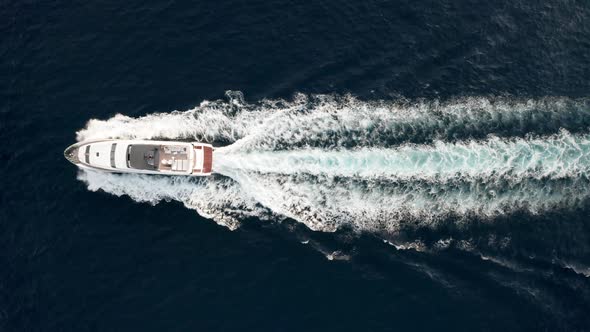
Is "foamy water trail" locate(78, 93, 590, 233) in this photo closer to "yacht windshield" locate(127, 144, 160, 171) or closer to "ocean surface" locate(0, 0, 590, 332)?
"ocean surface" locate(0, 0, 590, 332)

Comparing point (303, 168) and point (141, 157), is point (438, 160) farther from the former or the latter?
point (141, 157)

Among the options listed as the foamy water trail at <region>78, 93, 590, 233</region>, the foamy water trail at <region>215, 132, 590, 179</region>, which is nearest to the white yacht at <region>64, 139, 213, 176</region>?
the foamy water trail at <region>78, 93, 590, 233</region>

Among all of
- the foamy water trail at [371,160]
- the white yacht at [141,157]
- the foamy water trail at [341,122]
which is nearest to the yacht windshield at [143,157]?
the white yacht at [141,157]

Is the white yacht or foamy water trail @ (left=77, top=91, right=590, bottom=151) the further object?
foamy water trail @ (left=77, top=91, right=590, bottom=151)

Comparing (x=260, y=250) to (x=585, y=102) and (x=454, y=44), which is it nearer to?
(x=454, y=44)

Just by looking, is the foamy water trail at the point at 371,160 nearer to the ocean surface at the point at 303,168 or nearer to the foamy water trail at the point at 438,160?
the foamy water trail at the point at 438,160

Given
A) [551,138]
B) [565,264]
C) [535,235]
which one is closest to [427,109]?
[551,138]
